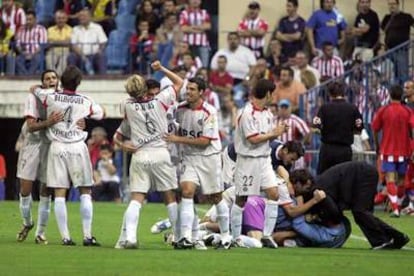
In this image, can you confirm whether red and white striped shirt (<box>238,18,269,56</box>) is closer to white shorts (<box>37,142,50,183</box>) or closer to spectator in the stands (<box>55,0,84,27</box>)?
spectator in the stands (<box>55,0,84,27</box>)

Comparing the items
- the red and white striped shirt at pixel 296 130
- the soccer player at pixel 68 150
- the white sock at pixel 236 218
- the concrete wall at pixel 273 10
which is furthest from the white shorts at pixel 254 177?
the concrete wall at pixel 273 10

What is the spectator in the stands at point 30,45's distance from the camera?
3703 cm

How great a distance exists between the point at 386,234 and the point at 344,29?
15935 millimetres

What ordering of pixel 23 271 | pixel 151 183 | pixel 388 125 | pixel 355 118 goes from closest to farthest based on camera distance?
pixel 23 271 < pixel 151 183 < pixel 355 118 < pixel 388 125

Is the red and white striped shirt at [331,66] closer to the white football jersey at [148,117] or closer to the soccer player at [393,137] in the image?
the soccer player at [393,137]

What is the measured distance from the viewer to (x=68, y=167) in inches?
771

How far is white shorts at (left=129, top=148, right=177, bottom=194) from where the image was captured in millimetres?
19188

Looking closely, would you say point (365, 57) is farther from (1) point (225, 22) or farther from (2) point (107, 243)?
(2) point (107, 243)

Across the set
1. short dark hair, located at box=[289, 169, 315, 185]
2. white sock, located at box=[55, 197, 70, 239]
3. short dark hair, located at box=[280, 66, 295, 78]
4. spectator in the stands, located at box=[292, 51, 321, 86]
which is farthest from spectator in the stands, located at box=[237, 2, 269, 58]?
white sock, located at box=[55, 197, 70, 239]

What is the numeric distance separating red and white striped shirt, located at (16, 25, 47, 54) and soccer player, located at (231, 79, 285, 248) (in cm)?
1740

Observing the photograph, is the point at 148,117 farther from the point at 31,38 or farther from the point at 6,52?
the point at 6,52

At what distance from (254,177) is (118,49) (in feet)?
57.2

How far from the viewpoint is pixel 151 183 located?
1934 cm

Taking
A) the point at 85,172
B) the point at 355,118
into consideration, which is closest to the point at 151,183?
the point at 85,172
